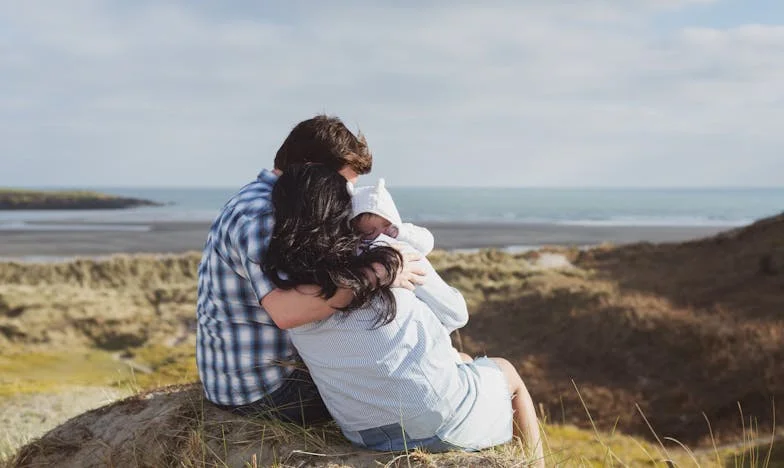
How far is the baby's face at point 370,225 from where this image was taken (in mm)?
3939

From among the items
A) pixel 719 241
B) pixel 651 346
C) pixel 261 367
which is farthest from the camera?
pixel 719 241

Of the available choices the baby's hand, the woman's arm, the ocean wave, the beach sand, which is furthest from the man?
the ocean wave

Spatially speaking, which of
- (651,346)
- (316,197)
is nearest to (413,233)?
(316,197)

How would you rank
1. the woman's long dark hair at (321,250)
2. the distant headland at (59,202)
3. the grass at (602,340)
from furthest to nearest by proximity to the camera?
the distant headland at (59,202), the grass at (602,340), the woman's long dark hair at (321,250)

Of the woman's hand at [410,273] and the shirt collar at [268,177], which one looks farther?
the shirt collar at [268,177]

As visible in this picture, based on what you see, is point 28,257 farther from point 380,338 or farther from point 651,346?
point 380,338

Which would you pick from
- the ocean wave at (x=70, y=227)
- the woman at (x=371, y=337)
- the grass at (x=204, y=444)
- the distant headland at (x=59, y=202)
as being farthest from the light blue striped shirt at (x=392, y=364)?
the distant headland at (x=59, y=202)

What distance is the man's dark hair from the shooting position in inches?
158

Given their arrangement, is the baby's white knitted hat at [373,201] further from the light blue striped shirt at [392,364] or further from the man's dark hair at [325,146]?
the light blue striped shirt at [392,364]

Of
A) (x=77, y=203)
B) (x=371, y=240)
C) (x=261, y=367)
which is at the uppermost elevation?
(x=371, y=240)

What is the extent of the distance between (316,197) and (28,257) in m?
60.5

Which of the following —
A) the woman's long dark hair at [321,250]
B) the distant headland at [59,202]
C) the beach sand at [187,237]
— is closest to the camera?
the woman's long dark hair at [321,250]

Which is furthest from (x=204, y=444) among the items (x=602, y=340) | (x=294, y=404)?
(x=602, y=340)

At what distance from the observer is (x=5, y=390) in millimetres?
15469
